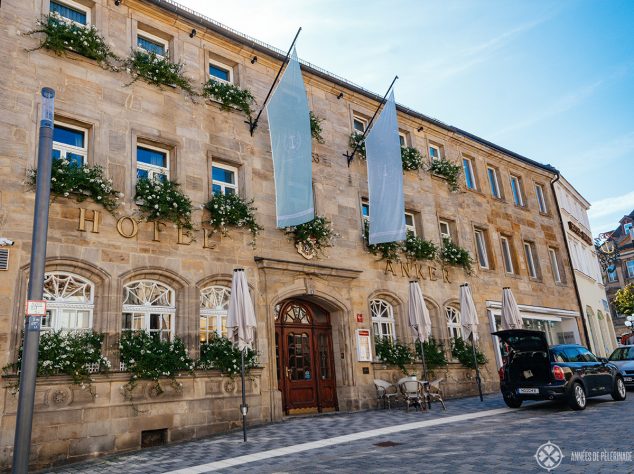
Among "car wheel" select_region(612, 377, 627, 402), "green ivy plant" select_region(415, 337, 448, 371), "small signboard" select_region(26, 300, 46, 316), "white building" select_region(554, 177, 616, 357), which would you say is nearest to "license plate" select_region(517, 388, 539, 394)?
"car wheel" select_region(612, 377, 627, 402)

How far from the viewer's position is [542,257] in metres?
24.4

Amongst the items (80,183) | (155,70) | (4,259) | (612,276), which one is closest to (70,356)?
(4,259)

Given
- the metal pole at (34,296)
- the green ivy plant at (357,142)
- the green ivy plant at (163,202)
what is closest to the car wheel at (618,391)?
the green ivy plant at (357,142)

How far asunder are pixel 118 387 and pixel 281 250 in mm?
5440

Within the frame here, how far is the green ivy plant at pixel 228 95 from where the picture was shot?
45.4 ft

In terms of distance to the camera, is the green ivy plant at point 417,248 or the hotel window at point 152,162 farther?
the green ivy plant at point 417,248

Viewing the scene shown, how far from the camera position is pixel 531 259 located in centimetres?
2422

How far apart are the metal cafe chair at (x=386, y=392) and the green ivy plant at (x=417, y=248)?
4489mm

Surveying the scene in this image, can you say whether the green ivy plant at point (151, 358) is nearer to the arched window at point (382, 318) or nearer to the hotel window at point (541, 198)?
the arched window at point (382, 318)

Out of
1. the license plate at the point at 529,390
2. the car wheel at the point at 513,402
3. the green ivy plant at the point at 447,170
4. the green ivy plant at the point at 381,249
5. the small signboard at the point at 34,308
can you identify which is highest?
the green ivy plant at the point at 447,170

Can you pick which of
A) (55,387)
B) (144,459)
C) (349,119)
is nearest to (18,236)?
(55,387)

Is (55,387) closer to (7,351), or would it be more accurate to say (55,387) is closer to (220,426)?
(7,351)

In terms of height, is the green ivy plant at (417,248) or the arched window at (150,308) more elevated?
the green ivy plant at (417,248)

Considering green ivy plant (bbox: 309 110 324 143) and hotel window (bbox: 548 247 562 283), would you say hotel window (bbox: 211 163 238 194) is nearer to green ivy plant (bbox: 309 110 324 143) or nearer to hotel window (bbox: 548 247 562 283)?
green ivy plant (bbox: 309 110 324 143)
